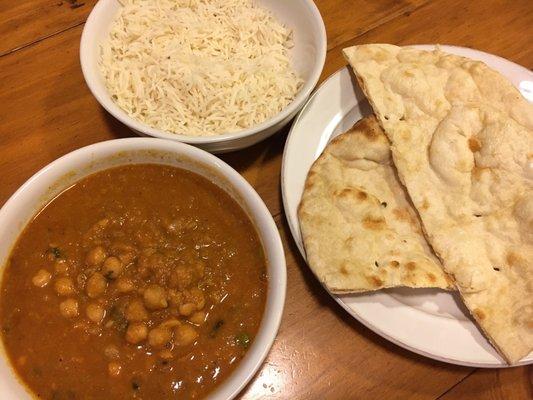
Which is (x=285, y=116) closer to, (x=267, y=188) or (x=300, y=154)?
(x=300, y=154)

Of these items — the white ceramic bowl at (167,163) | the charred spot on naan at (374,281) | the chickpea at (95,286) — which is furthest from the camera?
the charred spot on naan at (374,281)

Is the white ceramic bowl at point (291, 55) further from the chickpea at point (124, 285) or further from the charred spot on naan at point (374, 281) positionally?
the charred spot on naan at point (374, 281)

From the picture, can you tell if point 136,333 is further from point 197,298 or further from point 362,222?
point 362,222

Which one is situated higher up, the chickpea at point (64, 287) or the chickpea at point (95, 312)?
the chickpea at point (64, 287)

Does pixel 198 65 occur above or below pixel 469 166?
above

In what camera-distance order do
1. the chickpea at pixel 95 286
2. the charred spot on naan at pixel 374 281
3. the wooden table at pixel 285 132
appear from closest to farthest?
the chickpea at pixel 95 286
the charred spot on naan at pixel 374 281
the wooden table at pixel 285 132

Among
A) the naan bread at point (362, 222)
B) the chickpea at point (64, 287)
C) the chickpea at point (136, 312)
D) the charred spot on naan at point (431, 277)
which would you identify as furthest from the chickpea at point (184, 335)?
the charred spot on naan at point (431, 277)

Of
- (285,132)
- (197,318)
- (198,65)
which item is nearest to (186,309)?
(197,318)

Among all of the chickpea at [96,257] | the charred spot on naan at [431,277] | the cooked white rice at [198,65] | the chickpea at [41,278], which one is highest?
the cooked white rice at [198,65]
